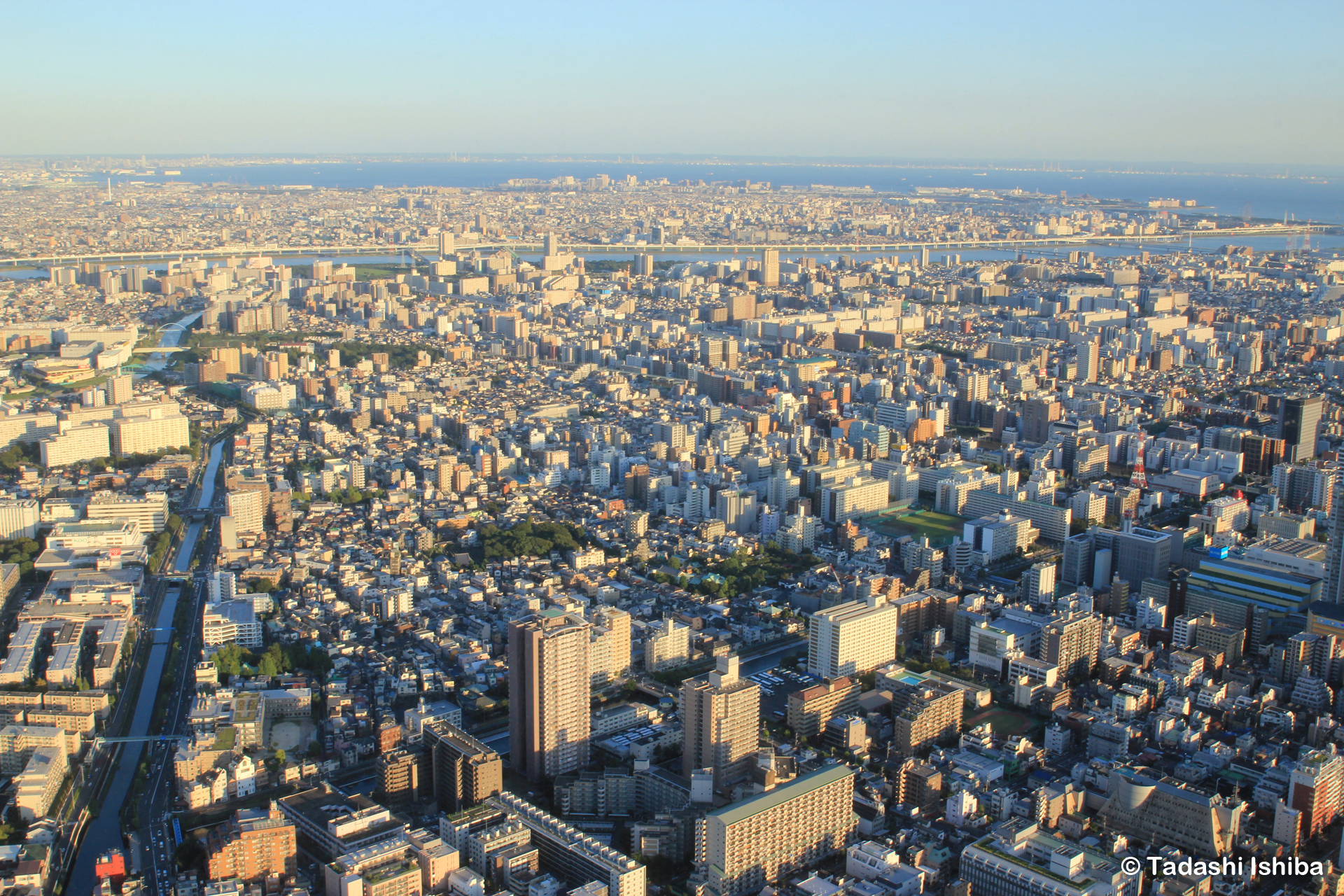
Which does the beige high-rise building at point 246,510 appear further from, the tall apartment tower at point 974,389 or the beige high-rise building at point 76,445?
the tall apartment tower at point 974,389

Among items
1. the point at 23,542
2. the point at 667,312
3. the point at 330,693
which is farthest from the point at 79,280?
the point at 330,693

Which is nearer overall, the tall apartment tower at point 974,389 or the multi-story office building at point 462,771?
the multi-story office building at point 462,771

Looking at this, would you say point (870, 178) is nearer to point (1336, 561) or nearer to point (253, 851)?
point (1336, 561)


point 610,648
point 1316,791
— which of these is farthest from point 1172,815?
point 610,648

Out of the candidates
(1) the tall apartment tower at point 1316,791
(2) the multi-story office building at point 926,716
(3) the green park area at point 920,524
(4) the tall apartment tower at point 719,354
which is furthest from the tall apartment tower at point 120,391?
(1) the tall apartment tower at point 1316,791

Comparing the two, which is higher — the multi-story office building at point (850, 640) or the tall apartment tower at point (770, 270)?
the tall apartment tower at point (770, 270)

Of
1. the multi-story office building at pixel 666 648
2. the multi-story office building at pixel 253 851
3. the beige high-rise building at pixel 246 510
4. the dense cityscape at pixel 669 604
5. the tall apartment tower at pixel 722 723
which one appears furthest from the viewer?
the beige high-rise building at pixel 246 510
